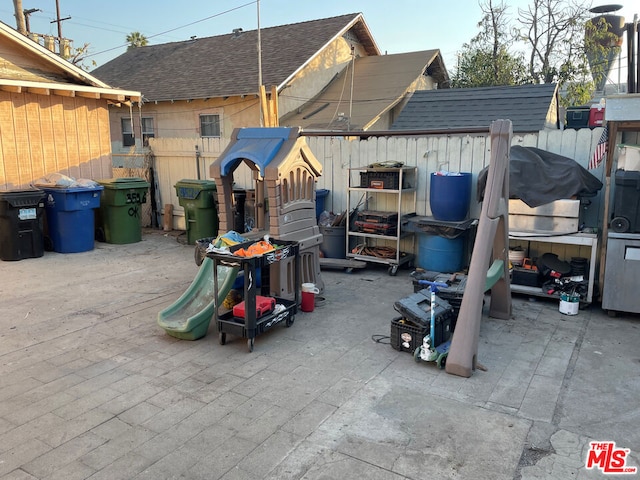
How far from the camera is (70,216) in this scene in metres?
8.30

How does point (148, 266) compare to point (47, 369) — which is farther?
point (148, 266)

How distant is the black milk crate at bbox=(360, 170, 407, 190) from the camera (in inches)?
282

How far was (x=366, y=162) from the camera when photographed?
25.8 ft

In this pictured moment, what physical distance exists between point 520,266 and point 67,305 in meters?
5.48

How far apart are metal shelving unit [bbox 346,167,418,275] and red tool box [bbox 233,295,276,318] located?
2.81 m

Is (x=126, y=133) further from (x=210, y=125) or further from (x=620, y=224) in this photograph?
(x=620, y=224)

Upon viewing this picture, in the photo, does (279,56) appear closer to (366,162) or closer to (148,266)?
(366,162)

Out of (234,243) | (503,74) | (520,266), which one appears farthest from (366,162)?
(503,74)

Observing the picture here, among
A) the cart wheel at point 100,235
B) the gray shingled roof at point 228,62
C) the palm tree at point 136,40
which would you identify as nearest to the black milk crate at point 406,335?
the cart wheel at point 100,235

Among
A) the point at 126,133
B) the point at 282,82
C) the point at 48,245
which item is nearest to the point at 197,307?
the point at 48,245

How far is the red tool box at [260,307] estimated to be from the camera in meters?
4.57

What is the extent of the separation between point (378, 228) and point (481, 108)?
5.31 meters

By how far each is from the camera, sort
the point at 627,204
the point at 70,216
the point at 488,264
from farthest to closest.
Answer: the point at 70,216, the point at 627,204, the point at 488,264

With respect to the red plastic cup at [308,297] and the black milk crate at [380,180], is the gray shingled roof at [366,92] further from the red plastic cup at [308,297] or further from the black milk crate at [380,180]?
the red plastic cup at [308,297]
